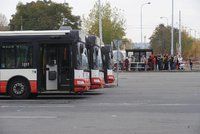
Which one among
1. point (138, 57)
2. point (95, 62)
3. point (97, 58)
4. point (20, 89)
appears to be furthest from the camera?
point (138, 57)

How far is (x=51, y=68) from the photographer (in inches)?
853

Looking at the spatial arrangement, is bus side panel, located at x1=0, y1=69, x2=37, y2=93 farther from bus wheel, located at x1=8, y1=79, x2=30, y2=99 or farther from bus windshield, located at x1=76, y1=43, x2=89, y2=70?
bus windshield, located at x1=76, y1=43, x2=89, y2=70

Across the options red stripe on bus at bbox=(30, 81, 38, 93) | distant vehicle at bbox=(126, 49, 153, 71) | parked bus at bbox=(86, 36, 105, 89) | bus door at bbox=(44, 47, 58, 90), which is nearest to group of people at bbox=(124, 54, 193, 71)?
distant vehicle at bbox=(126, 49, 153, 71)

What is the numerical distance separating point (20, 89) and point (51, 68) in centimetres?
147

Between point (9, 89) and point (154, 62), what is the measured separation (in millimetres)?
32956

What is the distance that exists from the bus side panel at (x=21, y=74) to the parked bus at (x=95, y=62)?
315 cm

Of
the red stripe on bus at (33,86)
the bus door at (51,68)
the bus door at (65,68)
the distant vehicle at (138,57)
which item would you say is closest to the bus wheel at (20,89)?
the red stripe on bus at (33,86)

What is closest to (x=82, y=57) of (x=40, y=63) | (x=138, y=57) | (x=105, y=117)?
(x=40, y=63)

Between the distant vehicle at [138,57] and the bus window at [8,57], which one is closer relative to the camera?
the bus window at [8,57]

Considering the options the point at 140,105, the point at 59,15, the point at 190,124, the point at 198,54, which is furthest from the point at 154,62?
the point at 198,54

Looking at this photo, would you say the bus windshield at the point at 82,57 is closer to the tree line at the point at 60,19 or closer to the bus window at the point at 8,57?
the bus window at the point at 8,57

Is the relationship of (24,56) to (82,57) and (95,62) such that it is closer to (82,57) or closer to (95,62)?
(82,57)

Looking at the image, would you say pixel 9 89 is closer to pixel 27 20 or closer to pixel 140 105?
pixel 140 105

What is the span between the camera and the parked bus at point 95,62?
23984mm
